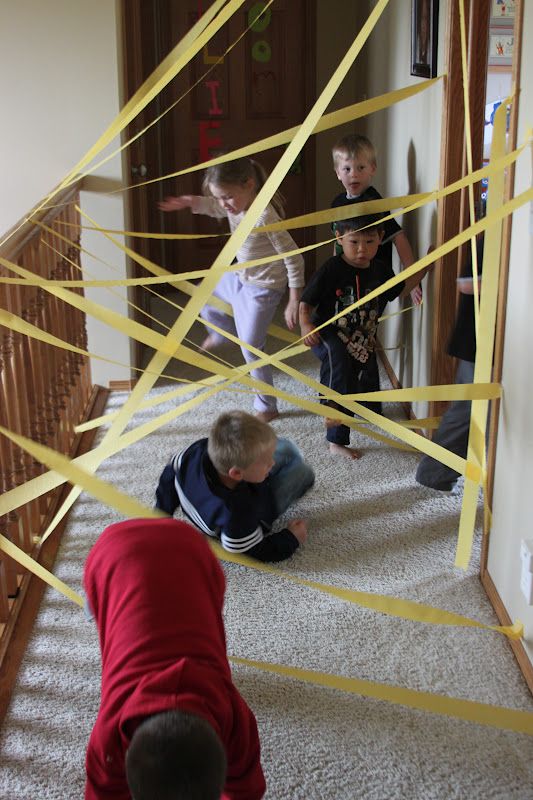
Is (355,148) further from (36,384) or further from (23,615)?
(23,615)

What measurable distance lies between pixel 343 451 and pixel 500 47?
2.60 m

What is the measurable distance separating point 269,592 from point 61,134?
2295 millimetres

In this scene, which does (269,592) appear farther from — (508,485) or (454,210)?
(454,210)

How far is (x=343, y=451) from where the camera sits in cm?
334

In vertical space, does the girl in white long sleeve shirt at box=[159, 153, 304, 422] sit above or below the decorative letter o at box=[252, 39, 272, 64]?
below

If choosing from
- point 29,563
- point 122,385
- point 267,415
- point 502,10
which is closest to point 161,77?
point 29,563

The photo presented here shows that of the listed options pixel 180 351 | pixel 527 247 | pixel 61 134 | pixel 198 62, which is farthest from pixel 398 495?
pixel 198 62

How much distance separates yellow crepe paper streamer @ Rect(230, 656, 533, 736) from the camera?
182cm

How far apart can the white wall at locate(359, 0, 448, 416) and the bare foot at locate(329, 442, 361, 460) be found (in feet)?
1.08

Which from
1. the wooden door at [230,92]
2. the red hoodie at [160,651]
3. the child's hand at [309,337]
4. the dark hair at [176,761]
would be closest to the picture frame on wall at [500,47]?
the wooden door at [230,92]

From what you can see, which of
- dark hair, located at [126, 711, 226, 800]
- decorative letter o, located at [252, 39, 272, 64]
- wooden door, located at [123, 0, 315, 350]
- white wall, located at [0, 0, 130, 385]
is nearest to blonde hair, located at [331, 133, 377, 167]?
white wall, located at [0, 0, 130, 385]

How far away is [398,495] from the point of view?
3029 millimetres

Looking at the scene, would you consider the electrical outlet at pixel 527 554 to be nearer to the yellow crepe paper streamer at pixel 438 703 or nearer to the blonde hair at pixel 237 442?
the yellow crepe paper streamer at pixel 438 703

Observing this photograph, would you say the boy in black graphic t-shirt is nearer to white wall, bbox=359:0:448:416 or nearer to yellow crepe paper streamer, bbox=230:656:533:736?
white wall, bbox=359:0:448:416
